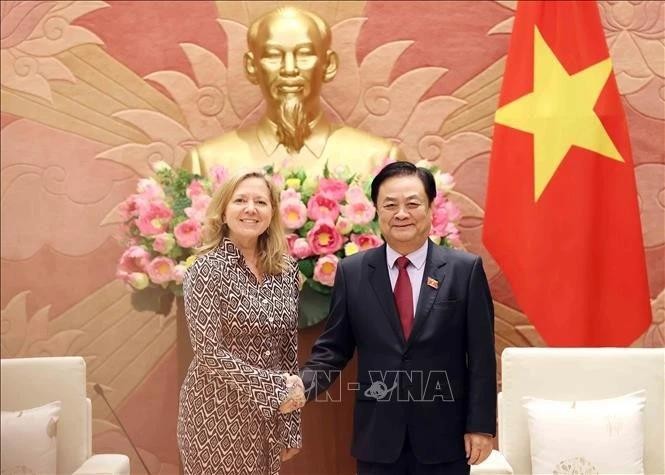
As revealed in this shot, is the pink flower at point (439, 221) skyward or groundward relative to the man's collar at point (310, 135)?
groundward

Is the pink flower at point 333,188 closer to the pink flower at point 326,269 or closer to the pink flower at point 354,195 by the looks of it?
the pink flower at point 354,195

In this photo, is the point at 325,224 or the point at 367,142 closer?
the point at 325,224

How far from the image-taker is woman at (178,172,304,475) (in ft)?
7.35

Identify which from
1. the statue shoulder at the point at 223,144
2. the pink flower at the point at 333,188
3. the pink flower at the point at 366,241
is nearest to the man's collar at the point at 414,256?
the pink flower at the point at 366,241

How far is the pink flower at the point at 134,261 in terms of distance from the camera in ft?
9.89

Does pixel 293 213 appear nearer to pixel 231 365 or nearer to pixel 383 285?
pixel 383 285

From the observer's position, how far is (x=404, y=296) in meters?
2.41

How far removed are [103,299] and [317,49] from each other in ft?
5.49

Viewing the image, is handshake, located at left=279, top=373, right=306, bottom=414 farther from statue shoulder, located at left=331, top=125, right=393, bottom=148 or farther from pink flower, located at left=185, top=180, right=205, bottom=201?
statue shoulder, located at left=331, top=125, right=393, bottom=148

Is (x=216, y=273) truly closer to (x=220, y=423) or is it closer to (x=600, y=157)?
(x=220, y=423)

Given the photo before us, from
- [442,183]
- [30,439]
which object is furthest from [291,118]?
[30,439]

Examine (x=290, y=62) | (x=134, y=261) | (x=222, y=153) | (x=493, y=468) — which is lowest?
(x=493, y=468)

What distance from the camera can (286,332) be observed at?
2.34 meters

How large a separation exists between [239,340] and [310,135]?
1798 mm
